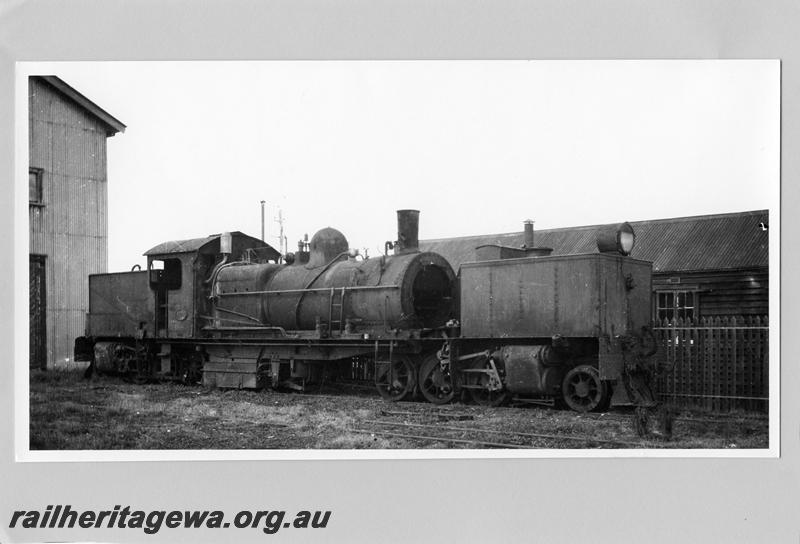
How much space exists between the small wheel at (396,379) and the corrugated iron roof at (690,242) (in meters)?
4.99

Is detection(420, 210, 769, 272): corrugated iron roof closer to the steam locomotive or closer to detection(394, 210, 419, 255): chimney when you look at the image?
detection(394, 210, 419, 255): chimney

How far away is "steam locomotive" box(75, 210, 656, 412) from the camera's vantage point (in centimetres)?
1307

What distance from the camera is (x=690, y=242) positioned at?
65.9ft

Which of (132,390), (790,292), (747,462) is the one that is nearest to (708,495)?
(747,462)

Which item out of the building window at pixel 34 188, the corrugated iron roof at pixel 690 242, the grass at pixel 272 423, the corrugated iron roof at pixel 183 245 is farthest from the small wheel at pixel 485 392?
the building window at pixel 34 188

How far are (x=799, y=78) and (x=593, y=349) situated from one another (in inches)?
224

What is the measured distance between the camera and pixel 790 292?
898 centimetres

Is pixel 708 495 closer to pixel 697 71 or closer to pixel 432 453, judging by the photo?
pixel 432 453

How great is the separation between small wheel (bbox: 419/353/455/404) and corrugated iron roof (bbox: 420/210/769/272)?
524cm

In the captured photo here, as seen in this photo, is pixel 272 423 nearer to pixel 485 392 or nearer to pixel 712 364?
pixel 485 392

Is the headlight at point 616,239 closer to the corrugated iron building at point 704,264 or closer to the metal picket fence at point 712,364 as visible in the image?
the metal picket fence at point 712,364

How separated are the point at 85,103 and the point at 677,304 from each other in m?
14.2

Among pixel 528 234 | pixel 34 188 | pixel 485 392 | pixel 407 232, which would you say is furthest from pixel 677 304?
pixel 34 188

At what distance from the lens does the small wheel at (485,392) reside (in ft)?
45.7
